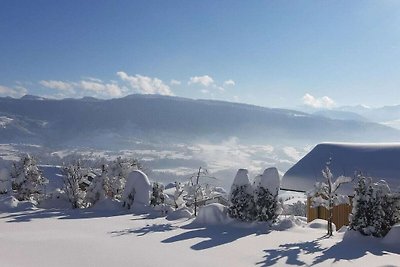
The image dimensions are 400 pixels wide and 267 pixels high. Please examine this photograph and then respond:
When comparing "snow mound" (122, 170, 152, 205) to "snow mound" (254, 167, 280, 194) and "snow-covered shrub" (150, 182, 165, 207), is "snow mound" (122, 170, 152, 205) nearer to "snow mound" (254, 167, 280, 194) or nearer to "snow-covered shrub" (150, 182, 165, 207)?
"snow-covered shrub" (150, 182, 165, 207)

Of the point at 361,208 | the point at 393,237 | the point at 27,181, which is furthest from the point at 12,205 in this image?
the point at 393,237

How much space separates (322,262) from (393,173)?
14021 millimetres

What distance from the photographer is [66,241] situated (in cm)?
1505

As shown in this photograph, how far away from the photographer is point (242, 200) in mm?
20344

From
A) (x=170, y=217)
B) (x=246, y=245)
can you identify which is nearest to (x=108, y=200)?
(x=170, y=217)

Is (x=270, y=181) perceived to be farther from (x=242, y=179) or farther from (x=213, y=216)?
(x=213, y=216)

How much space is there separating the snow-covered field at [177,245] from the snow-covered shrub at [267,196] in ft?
2.18

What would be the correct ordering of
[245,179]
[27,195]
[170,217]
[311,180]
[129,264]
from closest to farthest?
1. [129,264]
2. [245,179]
3. [170,217]
4. [311,180]
5. [27,195]

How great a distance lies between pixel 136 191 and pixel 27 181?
530 inches

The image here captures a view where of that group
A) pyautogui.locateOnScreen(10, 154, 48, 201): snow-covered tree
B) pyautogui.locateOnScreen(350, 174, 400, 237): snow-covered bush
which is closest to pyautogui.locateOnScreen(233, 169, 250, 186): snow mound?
pyautogui.locateOnScreen(350, 174, 400, 237): snow-covered bush

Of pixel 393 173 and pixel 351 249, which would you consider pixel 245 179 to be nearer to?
pixel 351 249

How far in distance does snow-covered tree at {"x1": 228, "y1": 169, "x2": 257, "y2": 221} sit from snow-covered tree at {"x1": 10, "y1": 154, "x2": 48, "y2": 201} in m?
21.5

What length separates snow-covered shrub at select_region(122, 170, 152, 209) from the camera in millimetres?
27578

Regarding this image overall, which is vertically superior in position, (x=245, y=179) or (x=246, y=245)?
(x=245, y=179)
